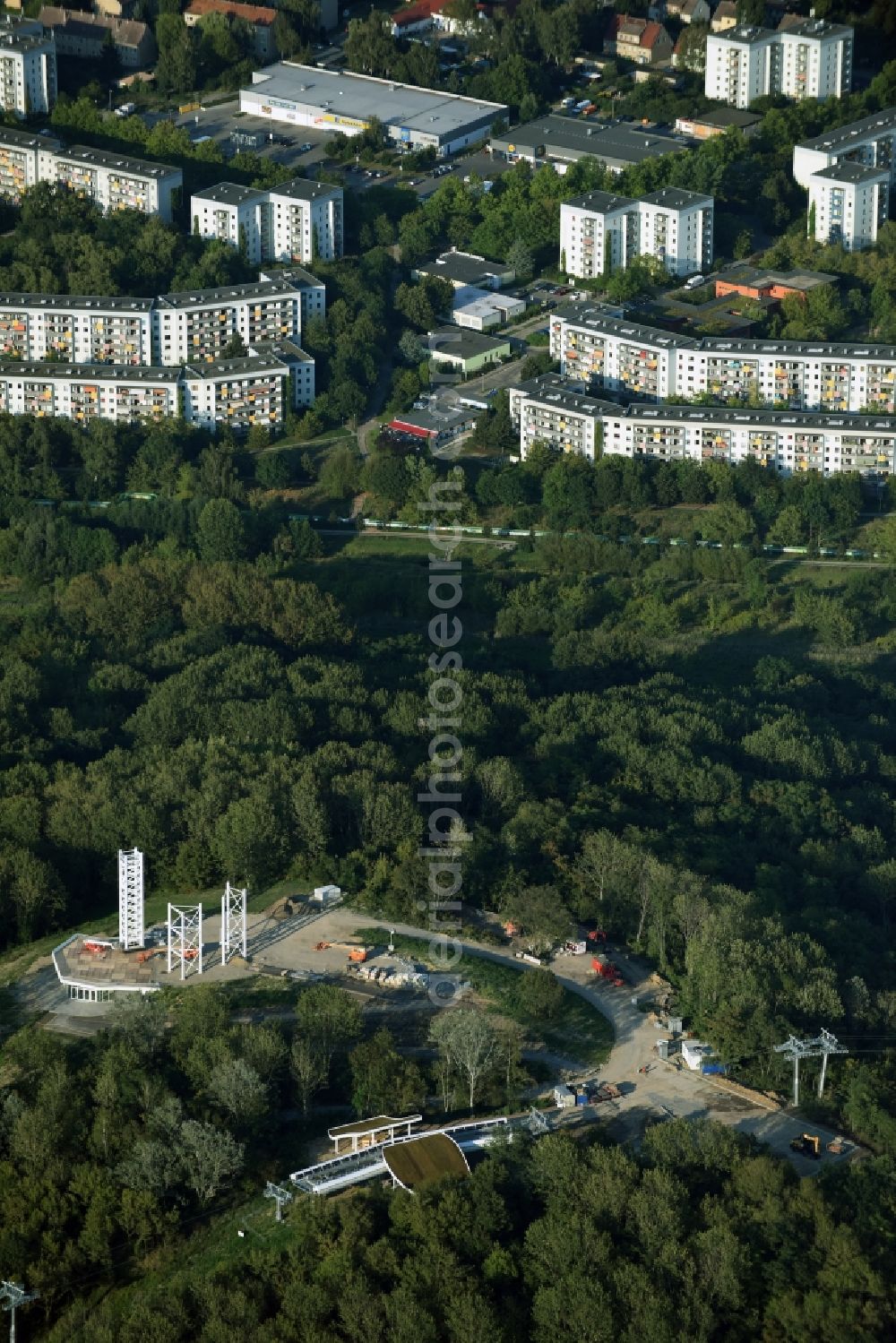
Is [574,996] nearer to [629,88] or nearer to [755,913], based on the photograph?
[755,913]

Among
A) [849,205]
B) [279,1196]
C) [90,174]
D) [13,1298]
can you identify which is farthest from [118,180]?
[13,1298]

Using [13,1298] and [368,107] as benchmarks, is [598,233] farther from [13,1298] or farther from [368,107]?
[13,1298]

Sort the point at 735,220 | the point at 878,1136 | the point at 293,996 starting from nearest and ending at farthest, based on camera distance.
Answer: the point at 878,1136, the point at 293,996, the point at 735,220

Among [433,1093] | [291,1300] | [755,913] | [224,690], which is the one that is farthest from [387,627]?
[291,1300]

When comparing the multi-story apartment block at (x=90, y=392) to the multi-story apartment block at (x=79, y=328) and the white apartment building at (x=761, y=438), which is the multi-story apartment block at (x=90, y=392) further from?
the white apartment building at (x=761, y=438)

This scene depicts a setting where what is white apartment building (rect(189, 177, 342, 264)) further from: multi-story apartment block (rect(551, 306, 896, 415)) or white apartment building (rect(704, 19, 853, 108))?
white apartment building (rect(704, 19, 853, 108))

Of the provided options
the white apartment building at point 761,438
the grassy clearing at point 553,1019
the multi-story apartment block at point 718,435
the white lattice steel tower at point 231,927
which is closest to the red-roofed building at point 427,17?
the multi-story apartment block at point 718,435
